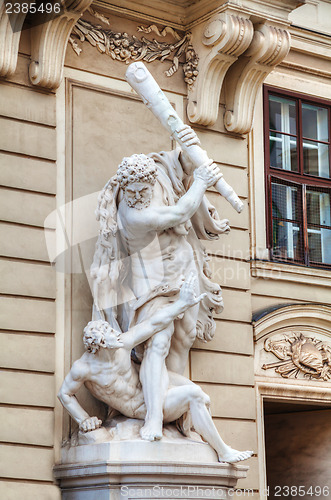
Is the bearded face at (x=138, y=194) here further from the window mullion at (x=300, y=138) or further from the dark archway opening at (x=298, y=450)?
the dark archway opening at (x=298, y=450)

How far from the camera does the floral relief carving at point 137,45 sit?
9.38 meters

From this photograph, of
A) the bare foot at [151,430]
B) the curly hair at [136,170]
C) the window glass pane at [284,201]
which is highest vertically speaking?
the window glass pane at [284,201]

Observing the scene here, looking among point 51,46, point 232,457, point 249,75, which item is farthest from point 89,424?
point 249,75

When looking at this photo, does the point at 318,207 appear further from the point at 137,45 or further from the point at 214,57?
the point at 137,45

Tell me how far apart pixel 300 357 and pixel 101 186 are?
252 cm

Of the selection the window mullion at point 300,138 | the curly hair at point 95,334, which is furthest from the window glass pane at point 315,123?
the curly hair at point 95,334

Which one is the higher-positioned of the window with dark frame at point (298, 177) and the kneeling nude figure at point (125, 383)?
the window with dark frame at point (298, 177)

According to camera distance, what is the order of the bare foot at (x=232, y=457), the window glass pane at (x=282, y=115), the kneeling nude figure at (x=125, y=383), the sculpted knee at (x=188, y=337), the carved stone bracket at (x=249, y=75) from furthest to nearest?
the window glass pane at (x=282, y=115)
the carved stone bracket at (x=249, y=75)
the sculpted knee at (x=188, y=337)
the bare foot at (x=232, y=457)
the kneeling nude figure at (x=125, y=383)

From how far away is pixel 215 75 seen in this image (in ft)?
32.3

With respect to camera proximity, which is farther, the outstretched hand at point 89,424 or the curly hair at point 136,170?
the curly hair at point 136,170

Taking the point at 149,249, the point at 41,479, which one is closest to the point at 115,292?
the point at 149,249

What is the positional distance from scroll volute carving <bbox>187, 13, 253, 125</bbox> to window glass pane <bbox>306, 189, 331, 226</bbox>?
1.59 m

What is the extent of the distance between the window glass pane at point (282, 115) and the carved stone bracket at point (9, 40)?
3.07 metres

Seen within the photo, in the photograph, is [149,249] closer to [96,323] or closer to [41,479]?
[96,323]
